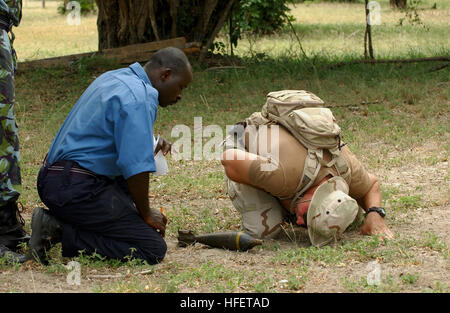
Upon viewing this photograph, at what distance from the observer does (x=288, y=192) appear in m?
4.05

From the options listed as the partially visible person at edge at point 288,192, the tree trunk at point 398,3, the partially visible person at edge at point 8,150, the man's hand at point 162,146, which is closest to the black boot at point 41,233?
the partially visible person at edge at point 8,150

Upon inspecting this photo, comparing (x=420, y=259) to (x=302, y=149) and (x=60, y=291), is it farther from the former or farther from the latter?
(x=60, y=291)

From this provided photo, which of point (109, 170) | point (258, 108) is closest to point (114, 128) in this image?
point (109, 170)

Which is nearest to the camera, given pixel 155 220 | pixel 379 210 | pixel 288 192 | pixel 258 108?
pixel 155 220

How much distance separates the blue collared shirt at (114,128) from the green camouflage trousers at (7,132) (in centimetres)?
32

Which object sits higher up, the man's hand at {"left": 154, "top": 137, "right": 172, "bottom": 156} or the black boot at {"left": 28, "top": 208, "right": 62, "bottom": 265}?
the man's hand at {"left": 154, "top": 137, "right": 172, "bottom": 156}

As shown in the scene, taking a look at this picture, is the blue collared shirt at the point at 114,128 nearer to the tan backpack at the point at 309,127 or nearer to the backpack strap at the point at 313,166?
the tan backpack at the point at 309,127

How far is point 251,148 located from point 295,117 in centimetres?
38

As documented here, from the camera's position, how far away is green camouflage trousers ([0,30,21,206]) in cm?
380

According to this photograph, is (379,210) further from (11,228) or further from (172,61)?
(11,228)

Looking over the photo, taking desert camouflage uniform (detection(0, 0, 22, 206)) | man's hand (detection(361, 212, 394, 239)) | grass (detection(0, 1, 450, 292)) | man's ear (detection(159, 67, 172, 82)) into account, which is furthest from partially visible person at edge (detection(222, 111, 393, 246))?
desert camouflage uniform (detection(0, 0, 22, 206))

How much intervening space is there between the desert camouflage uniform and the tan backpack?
1561 mm

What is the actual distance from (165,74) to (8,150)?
1037 millimetres

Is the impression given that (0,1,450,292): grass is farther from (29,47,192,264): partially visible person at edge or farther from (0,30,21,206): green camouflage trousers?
(0,30,21,206): green camouflage trousers
